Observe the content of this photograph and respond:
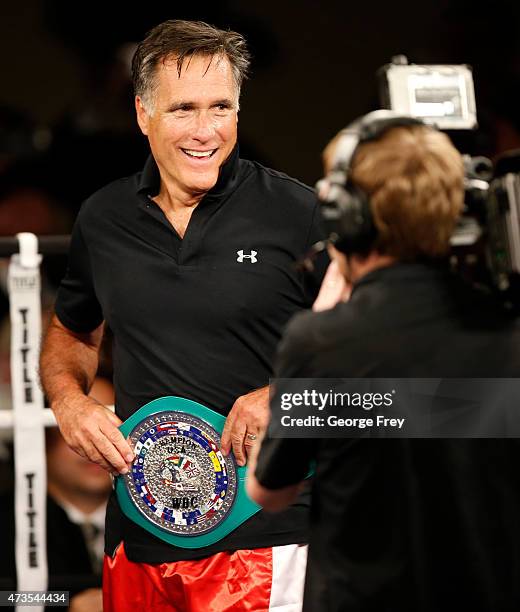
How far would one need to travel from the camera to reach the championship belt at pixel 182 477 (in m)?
1.46

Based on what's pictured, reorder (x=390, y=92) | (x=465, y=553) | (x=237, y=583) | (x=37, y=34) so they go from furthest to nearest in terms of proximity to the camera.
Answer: (x=37, y=34)
(x=237, y=583)
(x=390, y=92)
(x=465, y=553)

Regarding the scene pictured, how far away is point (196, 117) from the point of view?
1.48m

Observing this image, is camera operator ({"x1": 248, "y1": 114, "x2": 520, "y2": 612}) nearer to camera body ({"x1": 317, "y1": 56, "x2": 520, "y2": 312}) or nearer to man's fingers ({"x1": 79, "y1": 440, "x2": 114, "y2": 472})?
camera body ({"x1": 317, "y1": 56, "x2": 520, "y2": 312})

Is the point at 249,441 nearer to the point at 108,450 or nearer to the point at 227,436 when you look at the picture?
the point at 227,436

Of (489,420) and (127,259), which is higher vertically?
(127,259)

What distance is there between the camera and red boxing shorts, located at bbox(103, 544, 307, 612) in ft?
4.74

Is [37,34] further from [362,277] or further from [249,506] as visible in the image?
[362,277]

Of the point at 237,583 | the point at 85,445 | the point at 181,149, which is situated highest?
the point at 181,149

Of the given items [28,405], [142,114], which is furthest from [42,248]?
A: [142,114]

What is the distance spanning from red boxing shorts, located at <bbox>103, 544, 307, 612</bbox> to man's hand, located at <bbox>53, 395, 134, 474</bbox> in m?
0.15

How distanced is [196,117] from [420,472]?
0.65 metres

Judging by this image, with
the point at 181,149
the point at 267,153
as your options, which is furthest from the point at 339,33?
the point at 181,149

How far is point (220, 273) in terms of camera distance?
4.77ft

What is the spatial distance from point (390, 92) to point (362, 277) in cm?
33
